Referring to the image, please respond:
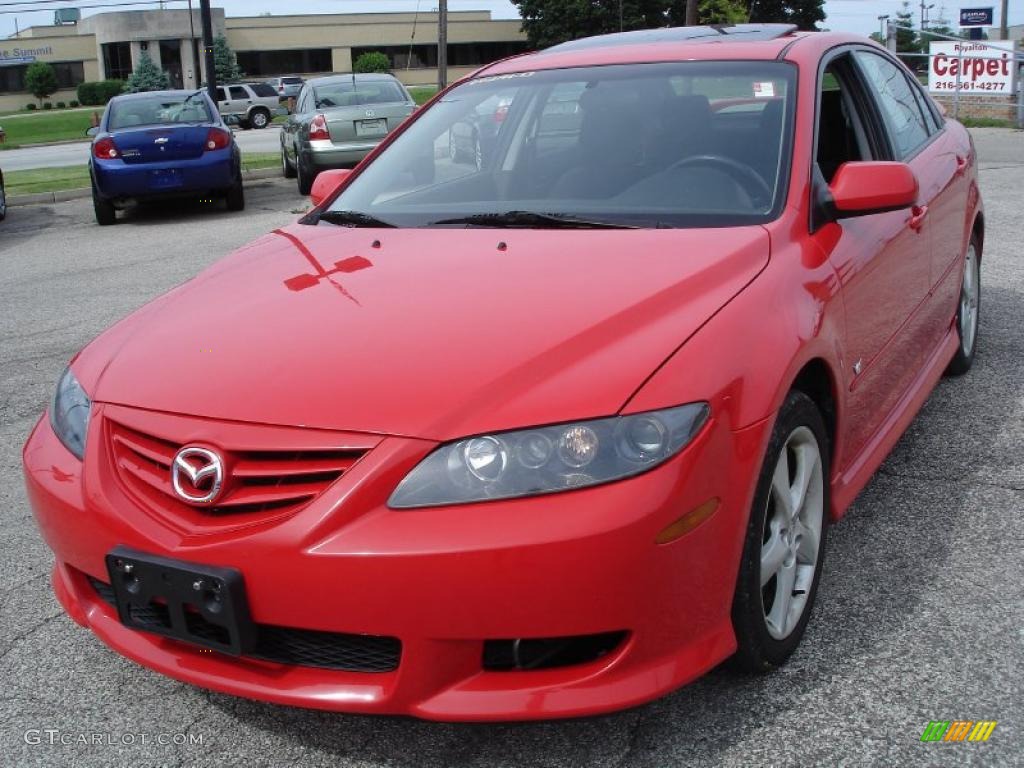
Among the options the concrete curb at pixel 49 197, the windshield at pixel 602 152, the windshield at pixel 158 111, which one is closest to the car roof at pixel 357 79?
the windshield at pixel 158 111

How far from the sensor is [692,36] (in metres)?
4.11

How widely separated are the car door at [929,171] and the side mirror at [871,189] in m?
0.82

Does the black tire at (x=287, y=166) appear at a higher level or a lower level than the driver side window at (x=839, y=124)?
lower

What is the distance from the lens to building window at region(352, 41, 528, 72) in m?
70.8

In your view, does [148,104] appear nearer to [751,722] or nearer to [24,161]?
[751,722]

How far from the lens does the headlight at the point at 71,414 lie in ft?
9.07

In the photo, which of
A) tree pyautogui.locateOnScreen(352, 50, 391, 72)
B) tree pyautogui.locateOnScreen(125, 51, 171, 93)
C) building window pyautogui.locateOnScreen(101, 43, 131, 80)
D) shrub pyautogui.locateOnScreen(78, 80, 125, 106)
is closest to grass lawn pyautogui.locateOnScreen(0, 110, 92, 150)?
tree pyautogui.locateOnScreen(125, 51, 171, 93)

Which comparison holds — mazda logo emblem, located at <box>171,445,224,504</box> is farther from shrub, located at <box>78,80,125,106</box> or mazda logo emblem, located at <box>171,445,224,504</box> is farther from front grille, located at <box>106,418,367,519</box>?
shrub, located at <box>78,80,125,106</box>

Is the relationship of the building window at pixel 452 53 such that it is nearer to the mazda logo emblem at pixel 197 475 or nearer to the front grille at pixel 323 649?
the mazda logo emblem at pixel 197 475

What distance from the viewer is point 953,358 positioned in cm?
519

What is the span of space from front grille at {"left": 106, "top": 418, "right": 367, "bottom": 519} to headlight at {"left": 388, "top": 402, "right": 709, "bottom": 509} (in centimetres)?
16

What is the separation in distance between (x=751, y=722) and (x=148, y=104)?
41.2 feet

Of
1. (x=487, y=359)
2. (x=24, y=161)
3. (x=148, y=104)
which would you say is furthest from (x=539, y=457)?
(x=24, y=161)
